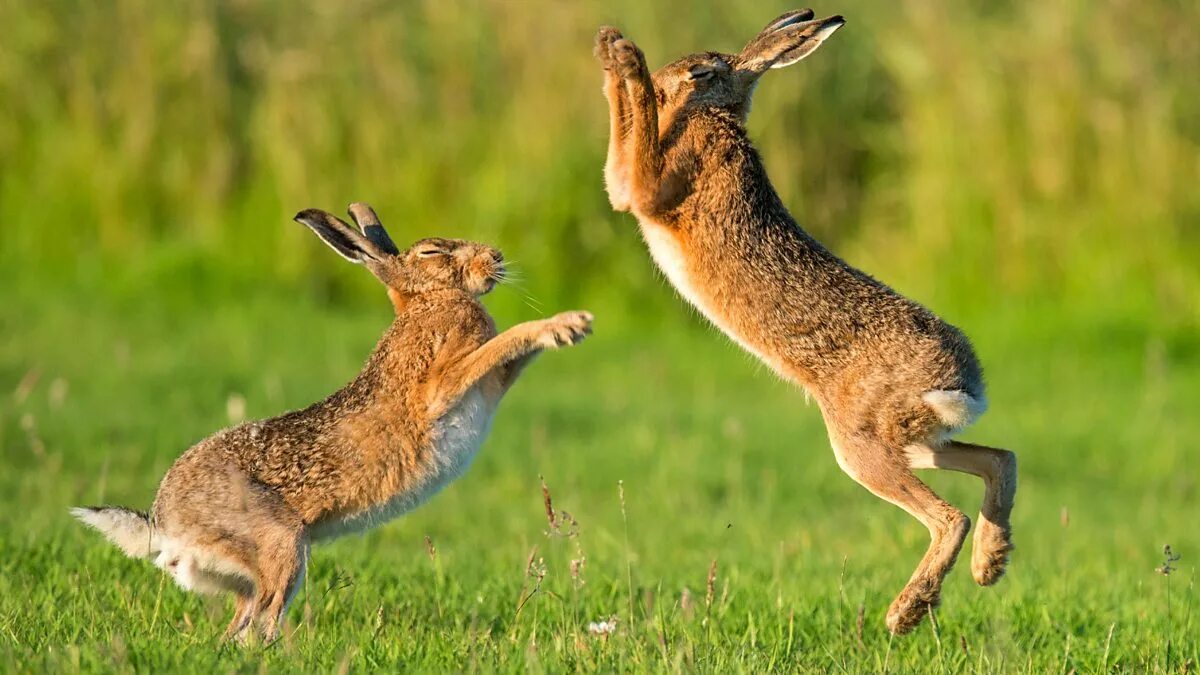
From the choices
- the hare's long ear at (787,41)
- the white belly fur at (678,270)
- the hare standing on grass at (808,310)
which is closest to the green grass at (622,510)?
the hare standing on grass at (808,310)

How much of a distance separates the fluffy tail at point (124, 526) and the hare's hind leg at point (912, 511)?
7.80 ft

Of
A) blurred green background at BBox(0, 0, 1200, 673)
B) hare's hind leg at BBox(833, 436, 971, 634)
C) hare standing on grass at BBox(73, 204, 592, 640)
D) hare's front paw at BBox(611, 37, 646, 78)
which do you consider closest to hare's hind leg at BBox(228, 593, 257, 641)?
hare standing on grass at BBox(73, 204, 592, 640)

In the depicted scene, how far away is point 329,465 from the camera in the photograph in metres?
5.92

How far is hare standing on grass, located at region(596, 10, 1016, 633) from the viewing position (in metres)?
6.34

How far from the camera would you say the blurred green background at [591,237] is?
10.3m

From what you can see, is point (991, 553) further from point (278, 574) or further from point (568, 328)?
point (278, 574)

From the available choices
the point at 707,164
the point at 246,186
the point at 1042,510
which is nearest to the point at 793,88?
the point at 246,186

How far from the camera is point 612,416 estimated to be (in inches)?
471

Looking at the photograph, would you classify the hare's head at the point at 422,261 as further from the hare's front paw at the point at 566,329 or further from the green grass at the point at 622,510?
the green grass at the point at 622,510

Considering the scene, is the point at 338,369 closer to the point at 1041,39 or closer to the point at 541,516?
the point at 541,516

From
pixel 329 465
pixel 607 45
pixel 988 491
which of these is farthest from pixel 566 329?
pixel 988 491

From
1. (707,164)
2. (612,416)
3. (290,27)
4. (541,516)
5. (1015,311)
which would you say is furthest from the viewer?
(290,27)

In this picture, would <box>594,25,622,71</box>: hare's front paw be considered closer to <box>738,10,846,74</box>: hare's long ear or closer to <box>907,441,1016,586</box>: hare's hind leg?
<box>738,10,846,74</box>: hare's long ear

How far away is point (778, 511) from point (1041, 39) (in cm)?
672
